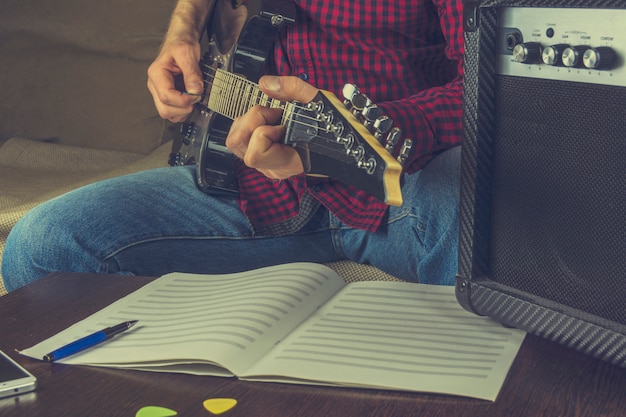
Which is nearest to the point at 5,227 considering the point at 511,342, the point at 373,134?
the point at 373,134

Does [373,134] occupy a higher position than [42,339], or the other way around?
[373,134]

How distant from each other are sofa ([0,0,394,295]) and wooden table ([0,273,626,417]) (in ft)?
4.24

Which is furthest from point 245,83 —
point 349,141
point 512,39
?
point 512,39

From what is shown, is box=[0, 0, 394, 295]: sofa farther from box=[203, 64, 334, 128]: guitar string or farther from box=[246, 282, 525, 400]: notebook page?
box=[246, 282, 525, 400]: notebook page

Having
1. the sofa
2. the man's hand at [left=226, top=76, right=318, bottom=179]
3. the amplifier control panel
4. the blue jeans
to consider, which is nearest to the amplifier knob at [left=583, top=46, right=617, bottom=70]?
the amplifier control panel

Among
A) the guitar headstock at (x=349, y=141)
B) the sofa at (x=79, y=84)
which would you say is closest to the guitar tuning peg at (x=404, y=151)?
the guitar headstock at (x=349, y=141)

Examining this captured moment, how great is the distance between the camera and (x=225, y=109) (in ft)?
3.99

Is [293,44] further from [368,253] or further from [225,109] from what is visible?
[368,253]

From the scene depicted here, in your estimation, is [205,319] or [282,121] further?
[282,121]

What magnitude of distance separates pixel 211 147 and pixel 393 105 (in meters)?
0.37

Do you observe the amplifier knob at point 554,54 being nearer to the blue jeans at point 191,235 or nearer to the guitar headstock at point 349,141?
the guitar headstock at point 349,141

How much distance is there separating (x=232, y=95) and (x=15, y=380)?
0.64 metres

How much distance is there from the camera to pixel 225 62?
4.14 feet

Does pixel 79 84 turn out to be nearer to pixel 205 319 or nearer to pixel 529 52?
pixel 205 319
